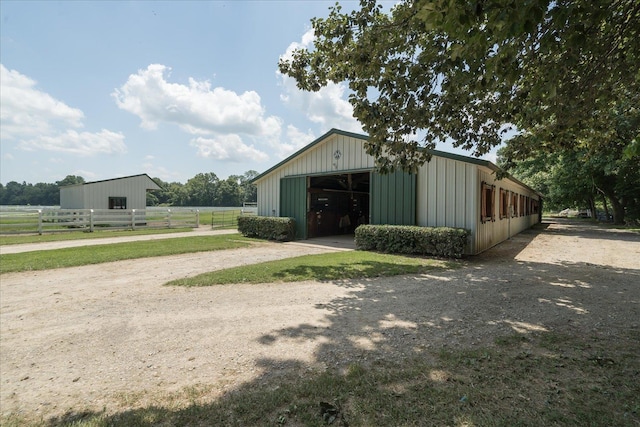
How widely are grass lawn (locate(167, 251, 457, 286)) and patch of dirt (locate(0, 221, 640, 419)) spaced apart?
41 cm

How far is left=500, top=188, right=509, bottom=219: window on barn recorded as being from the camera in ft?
44.1

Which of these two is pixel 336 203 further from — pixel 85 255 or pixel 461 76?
pixel 461 76

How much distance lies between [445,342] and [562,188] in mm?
28025

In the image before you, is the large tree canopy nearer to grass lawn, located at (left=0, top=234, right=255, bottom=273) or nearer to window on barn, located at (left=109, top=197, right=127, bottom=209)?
grass lawn, located at (left=0, top=234, right=255, bottom=273)

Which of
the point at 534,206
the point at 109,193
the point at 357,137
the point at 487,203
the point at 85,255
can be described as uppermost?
the point at 357,137

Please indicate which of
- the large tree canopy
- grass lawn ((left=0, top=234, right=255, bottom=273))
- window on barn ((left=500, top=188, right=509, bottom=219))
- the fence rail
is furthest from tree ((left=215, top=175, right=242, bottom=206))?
the large tree canopy

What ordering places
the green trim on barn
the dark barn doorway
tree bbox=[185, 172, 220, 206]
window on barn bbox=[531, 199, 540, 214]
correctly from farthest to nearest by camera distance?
tree bbox=[185, 172, 220, 206] → window on barn bbox=[531, 199, 540, 214] → the dark barn doorway → the green trim on barn

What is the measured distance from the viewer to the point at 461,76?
3.88 m

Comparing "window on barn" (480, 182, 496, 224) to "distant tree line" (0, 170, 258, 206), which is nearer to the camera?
"window on barn" (480, 182, 496, 224)

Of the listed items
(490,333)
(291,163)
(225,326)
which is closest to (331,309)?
(225,326)

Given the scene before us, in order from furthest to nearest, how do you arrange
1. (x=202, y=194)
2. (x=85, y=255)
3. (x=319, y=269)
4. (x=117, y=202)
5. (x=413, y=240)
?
1. (x=202, y=194)
2. (x=117, y=202)
3. (x=413, y=240)
4. (x=85, y=255)
5. (x=319, y=269)

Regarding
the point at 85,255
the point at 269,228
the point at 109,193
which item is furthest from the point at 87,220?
the point at 269,228

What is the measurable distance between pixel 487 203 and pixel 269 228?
28.9ft

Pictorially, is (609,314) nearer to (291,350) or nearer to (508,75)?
(508,75)
